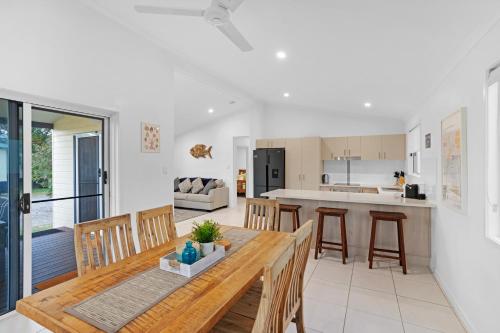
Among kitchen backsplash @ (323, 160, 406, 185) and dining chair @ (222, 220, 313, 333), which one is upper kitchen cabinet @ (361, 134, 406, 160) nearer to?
kitchen backsplash @ (323, 160, 406, 185)

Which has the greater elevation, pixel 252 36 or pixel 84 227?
pixel 252 36

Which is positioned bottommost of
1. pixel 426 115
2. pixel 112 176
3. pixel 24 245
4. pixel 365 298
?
pixel 365 298

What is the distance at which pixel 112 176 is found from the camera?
3.23 metres

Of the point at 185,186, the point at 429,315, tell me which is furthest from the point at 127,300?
the point at 185,186

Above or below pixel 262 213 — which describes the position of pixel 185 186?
below

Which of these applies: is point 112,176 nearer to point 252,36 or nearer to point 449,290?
point 252,36

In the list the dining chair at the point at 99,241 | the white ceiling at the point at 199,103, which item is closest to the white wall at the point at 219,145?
the white ceiling at the point at 199,103

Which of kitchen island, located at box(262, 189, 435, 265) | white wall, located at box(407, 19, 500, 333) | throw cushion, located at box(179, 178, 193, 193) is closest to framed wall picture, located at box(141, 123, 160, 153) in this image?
kitchen island, located at box(262, 189, 435, 265)

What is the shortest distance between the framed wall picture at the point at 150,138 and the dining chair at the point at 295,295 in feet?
8.16

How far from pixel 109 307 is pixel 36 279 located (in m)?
2.17

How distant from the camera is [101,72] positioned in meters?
2.96

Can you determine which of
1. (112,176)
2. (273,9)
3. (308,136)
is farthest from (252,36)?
(308,136)

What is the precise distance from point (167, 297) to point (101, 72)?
274 centimetres

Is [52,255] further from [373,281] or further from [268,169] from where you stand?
[268,169]
